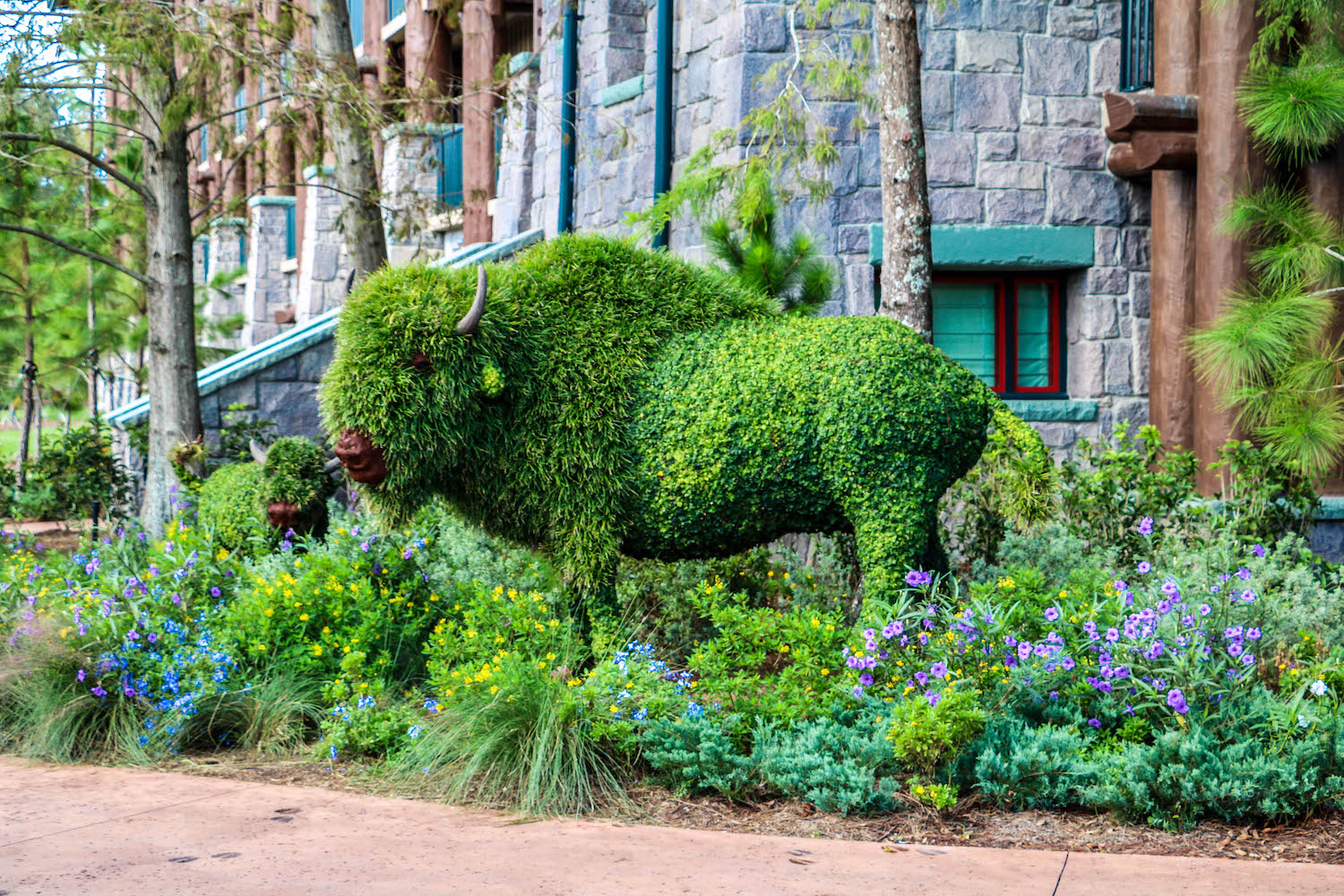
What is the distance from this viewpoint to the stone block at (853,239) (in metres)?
8.60

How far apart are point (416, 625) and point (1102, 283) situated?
5829 millimetres

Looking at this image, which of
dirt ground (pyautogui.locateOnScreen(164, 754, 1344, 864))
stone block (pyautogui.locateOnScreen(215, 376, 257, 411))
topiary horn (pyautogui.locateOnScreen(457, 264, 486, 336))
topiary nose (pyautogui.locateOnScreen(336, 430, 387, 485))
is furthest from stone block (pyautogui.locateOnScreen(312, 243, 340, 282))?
dirt ground (pyautogui.locateOnScreen(164, 754, 1344, 864))

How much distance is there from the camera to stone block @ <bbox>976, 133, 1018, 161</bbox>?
8.77 metres

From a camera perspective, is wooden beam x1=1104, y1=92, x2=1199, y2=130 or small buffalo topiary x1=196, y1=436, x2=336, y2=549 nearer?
small buffalo topiary x1=196, y1=436, x2=336, y2=549

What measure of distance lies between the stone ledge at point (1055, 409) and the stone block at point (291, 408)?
5.38m

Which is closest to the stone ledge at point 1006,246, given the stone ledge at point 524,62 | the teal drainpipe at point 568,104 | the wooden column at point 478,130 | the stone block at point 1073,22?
the stone block at point 1073,22

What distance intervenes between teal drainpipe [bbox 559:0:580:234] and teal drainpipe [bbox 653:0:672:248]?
154 centimetres

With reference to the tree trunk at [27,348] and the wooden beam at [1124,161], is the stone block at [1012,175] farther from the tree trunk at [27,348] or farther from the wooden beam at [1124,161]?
the tree trunk at [27,348]

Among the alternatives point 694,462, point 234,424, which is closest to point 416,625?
point 694,462

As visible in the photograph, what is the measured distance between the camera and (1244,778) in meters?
4.17

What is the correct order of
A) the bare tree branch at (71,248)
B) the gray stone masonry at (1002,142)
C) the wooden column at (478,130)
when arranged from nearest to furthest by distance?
1. the bare tree branch at (71,248)
2. the gray stone masonry at (1002,142)
3. the wooden column at (478,130)

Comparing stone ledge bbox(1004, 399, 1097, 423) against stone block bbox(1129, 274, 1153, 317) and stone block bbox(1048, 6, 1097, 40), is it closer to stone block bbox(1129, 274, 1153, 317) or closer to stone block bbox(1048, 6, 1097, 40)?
stone block bbox(1129, 274, 1153, 317)

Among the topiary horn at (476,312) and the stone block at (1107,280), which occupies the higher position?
the stone block at (1107,280)

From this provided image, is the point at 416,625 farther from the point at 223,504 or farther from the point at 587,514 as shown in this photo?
the point at 223,504
